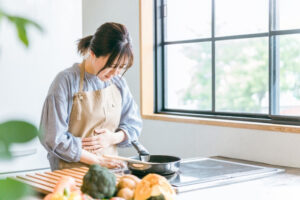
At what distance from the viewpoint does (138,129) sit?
232cm

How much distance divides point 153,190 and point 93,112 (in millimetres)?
969

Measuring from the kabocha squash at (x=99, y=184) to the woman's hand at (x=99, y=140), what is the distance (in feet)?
2.42

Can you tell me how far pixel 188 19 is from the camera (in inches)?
131

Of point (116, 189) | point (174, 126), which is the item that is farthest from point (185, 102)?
point (116, 189)

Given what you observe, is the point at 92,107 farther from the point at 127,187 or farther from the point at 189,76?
the point at 189,76

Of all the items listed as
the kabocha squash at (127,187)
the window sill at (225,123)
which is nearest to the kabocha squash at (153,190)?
the kabocha squash at (127,187)

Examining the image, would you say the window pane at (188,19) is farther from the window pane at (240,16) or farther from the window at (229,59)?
the window pane at (240,16)

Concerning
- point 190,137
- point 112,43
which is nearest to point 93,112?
point 112,43

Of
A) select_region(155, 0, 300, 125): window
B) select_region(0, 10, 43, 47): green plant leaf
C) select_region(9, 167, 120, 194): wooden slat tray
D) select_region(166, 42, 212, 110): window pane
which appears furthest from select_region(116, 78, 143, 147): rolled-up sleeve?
select_region(0, 10, 43, 47): green plant leaf

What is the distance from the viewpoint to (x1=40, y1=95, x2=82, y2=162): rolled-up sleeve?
6.34ft

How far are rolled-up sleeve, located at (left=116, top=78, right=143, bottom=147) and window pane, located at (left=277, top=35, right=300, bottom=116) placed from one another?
35.0 inches

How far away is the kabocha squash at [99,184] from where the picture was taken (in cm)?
131

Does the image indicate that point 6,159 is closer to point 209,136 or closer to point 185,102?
point 209,136

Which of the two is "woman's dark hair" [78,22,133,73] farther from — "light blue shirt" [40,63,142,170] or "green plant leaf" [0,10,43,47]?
"green plant leaf" [0,10,43,47]
